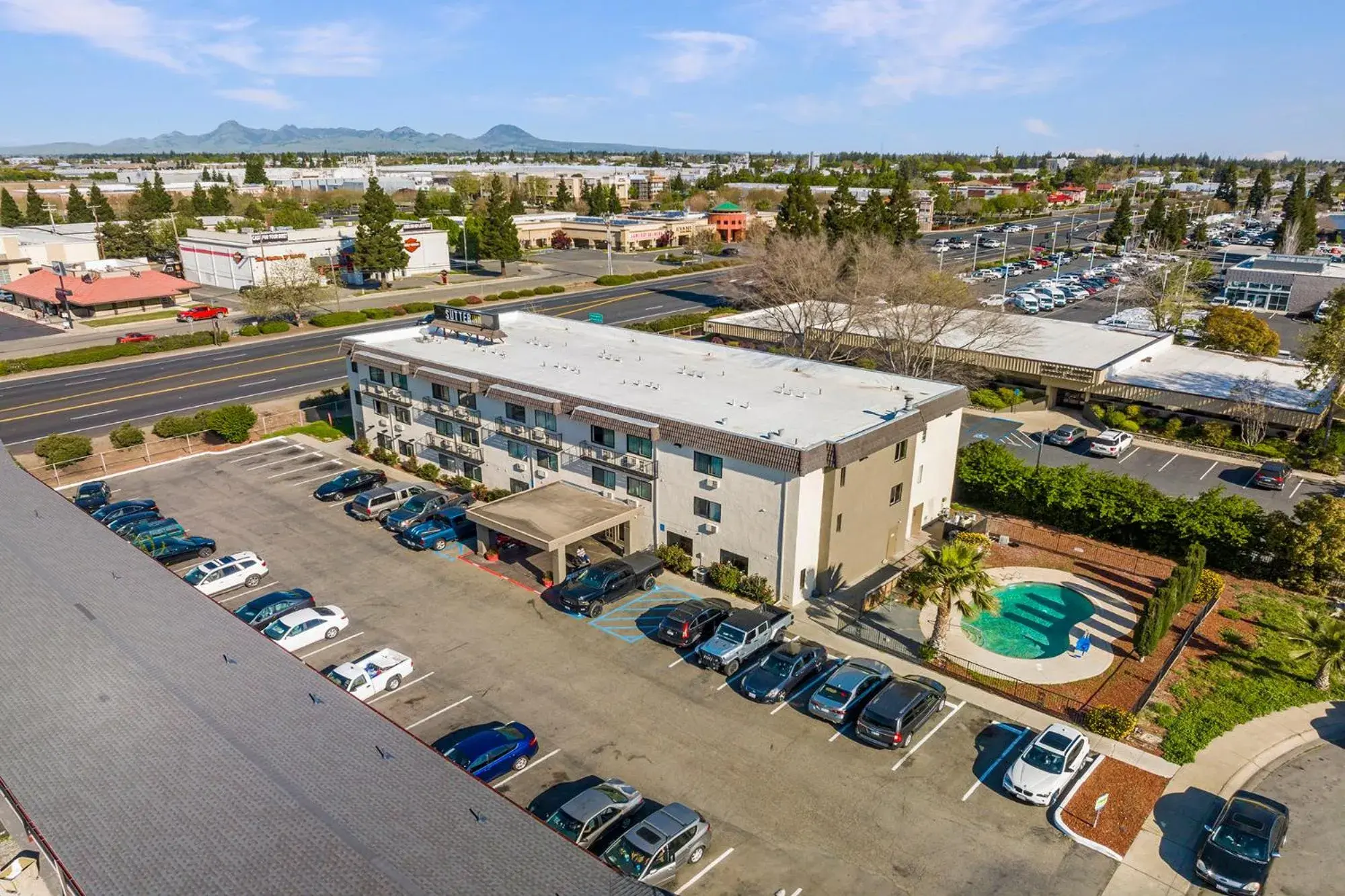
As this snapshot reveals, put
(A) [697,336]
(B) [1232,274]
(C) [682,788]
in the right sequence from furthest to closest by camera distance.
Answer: (B) [1232,274] → (A) [697,336] → (C) [682,788]

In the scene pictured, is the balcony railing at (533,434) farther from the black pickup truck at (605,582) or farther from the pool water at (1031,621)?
the pool water at (1031,621)

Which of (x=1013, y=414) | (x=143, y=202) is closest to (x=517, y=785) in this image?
(x=1013, y=414)

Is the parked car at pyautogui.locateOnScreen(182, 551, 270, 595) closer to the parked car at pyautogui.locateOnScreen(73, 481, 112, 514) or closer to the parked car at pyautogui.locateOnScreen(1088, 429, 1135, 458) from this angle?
the parked car at pyautogui.locateOnScreen(73, 481, 112, 514)

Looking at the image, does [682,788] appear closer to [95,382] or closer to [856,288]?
[856,288]

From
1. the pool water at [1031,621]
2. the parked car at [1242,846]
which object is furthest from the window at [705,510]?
the parked car at [1242,846]

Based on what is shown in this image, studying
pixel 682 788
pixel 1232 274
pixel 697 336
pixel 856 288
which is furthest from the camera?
pixel 1232 274

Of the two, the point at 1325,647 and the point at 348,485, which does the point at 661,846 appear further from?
the point at 348,485
